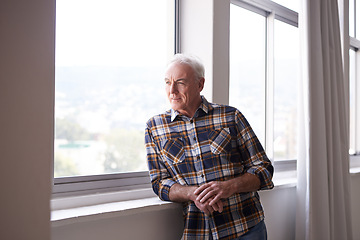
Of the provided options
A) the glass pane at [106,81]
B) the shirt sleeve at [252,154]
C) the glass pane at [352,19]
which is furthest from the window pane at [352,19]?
the shirt sleeve at [252,154]

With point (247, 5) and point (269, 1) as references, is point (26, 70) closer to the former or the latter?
point (247, 5)

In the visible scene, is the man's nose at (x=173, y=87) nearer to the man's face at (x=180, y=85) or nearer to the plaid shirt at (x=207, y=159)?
the man's face at (x=180, y=85)

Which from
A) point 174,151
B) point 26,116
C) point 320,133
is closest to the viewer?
point 26,116

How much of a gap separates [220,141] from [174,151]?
22 centimetres

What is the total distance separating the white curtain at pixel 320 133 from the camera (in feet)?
9.93

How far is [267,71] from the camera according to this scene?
3.47 m

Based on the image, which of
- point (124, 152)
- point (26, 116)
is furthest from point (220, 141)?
point (26, 116)

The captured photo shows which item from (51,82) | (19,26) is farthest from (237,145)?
(19,26)

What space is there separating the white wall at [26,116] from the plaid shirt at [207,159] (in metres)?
0.72

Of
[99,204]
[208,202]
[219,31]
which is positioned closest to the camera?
[208,202]

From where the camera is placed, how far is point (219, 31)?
2.50m

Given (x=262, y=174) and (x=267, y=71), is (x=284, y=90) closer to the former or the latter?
(x=267, y=71)

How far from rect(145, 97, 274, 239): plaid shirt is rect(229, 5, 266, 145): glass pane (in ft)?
3.58

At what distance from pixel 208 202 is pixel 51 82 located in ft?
2.94
